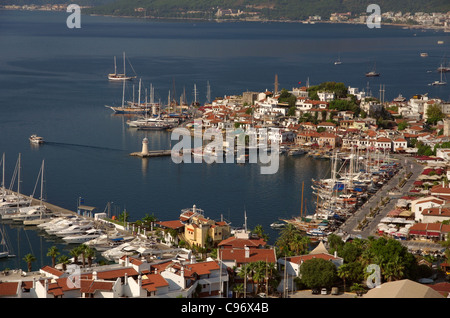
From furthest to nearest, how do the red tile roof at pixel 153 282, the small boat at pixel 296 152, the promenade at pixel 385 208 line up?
the small boat at pixel 296 152 < the promenade at pixel 385 208 < the red tile roof at pixel 153 282

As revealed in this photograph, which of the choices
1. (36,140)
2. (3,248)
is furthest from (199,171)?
(3,248)

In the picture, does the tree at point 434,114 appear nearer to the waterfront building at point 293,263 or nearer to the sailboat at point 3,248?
the waterfront building at point 293,263

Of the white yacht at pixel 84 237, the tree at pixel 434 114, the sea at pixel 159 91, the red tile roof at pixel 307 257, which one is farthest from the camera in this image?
the tree at pixel 434 114

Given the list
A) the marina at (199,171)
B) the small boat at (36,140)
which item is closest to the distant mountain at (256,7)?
the marina at (199,171)

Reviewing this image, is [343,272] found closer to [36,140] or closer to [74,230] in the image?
[74,230]

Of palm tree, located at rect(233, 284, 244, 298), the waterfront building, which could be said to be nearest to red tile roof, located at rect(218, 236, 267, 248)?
the waterfront building
